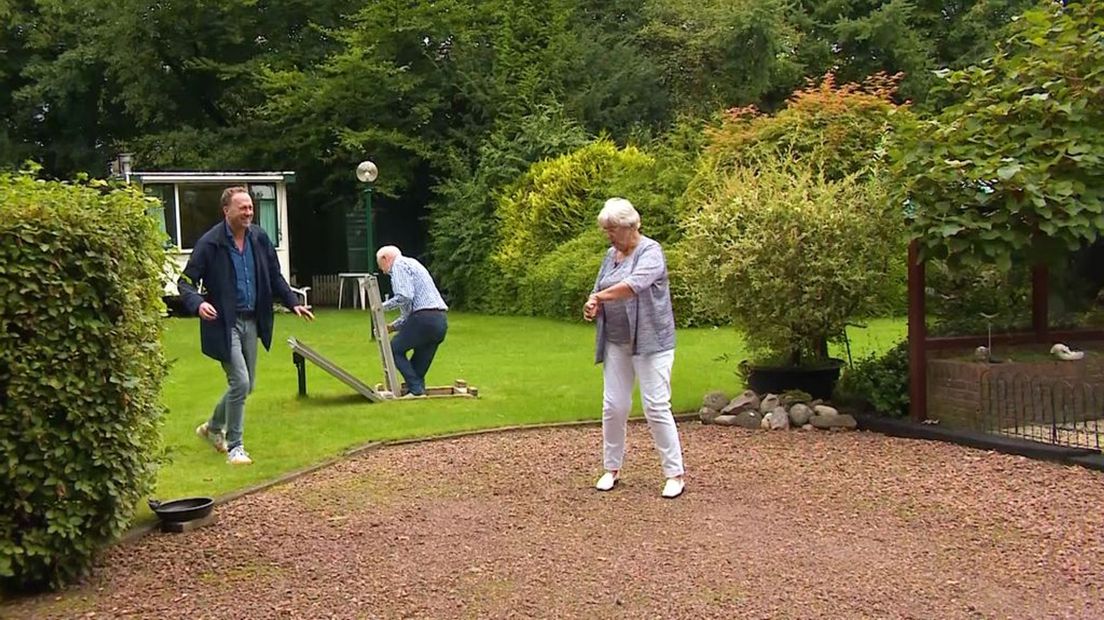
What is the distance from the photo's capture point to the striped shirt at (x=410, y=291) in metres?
9.81

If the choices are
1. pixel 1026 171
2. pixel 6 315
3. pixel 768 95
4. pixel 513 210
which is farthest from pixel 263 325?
pixel 768 95

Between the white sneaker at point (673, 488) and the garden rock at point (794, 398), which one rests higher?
the garden rock at point (794, 398)

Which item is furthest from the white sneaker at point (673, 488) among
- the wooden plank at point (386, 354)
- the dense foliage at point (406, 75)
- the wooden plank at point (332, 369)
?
the dense foliage at point (406, 75)

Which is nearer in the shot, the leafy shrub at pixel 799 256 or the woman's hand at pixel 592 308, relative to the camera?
the woman's hand at pixel 592 308

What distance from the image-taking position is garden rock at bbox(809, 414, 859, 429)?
7961mm

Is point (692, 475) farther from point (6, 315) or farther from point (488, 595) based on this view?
point (6, 315)

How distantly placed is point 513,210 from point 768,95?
8.52m

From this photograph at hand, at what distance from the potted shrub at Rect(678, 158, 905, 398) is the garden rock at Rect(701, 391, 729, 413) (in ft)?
1.12

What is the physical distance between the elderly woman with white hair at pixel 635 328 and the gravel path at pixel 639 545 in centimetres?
39

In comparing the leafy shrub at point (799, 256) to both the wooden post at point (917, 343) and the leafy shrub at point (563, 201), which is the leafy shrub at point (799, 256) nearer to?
the wooden post at point (917, 343)

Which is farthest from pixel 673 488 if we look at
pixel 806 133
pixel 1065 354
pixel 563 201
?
pixel 563 201

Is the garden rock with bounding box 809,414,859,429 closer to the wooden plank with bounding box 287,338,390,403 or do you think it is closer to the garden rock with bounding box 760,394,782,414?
the garden rock with bounding box 760,394,782,414

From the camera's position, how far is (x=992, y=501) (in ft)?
19.0

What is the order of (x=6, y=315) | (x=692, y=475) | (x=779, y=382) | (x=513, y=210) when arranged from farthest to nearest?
1. (x=513, y=210)
2. (x=779, y=382)
3. (x=692, y=475)
4. (x=6, y=315)
